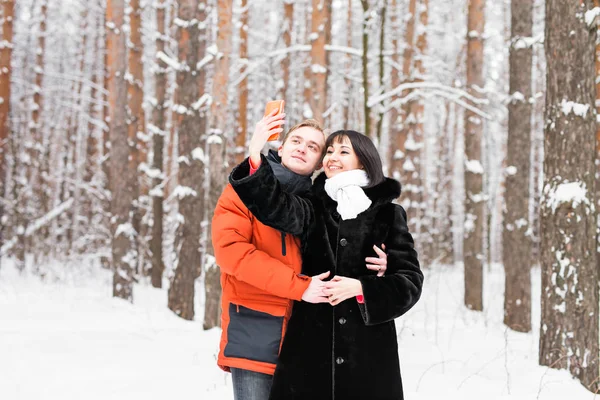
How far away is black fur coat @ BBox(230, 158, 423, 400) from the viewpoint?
223cm

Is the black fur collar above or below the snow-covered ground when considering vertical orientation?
above

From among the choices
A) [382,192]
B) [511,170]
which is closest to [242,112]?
[511,170]

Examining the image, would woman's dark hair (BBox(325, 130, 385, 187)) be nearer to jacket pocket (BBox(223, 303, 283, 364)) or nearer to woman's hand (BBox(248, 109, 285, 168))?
woman's hand (BBox(248, 109, 285, 168))

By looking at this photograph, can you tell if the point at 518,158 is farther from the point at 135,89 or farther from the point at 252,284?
the point at 135,89

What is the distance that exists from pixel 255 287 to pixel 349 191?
57 centimetres

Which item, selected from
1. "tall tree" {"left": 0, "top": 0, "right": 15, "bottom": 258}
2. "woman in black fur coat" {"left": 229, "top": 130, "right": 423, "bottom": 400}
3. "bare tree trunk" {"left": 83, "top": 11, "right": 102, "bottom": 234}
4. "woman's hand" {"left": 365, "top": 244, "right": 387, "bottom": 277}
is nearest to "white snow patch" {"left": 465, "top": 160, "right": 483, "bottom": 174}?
"woman in black fur coat" {"left": 229, "top": 130, "right": 423, "bottom": 400}

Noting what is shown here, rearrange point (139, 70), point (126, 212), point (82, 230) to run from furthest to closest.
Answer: point (82, 230)
point (139, 70)
point (126, 212)

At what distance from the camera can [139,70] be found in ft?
40.5

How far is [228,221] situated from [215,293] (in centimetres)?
536

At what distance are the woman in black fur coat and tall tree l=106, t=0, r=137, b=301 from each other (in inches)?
317

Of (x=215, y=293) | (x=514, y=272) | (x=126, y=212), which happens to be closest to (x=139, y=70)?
(x=126, y=212)

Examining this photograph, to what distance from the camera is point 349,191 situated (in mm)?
2336

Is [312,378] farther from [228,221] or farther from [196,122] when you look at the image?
[196,122]

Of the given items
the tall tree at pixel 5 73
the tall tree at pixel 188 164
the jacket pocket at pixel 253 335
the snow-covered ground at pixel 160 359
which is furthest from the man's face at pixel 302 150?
the tall tree at pixel 5 73
